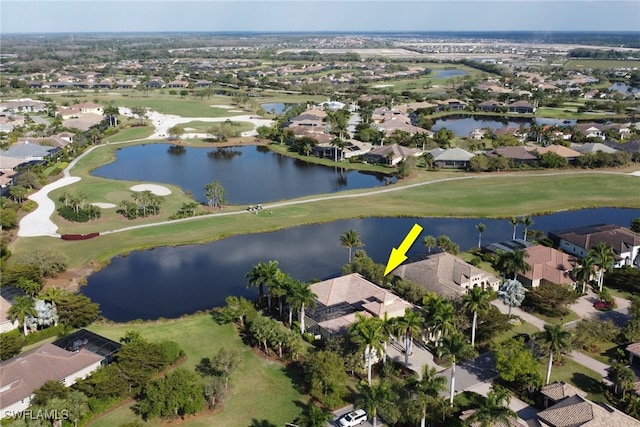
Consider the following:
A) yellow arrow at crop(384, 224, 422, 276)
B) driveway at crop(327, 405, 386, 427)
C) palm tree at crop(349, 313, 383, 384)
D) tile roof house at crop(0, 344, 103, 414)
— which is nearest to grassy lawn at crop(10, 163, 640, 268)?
yellow arrow at crop(384, 224, 422, 276)

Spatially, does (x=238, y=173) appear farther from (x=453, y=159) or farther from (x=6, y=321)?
(x=6, y=321)

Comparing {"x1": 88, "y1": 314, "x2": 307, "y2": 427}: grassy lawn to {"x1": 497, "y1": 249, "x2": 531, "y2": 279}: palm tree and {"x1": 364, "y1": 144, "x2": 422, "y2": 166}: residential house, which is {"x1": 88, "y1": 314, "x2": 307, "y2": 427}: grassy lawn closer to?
{"x1": 497, "y1": 249, "x2": 531, "y2": 279}: palm tree

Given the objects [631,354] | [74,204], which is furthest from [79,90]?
[631,354]

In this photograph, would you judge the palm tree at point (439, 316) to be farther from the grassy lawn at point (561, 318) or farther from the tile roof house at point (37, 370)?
the tile roof house at point (37, 370)

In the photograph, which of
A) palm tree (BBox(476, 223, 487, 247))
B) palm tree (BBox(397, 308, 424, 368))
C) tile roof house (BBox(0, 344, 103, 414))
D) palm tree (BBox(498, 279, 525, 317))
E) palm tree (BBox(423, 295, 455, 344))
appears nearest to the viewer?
tile roof house (BBox(0, 344, 103, 414))

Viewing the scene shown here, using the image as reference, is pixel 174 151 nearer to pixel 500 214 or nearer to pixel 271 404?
pixel 500 214

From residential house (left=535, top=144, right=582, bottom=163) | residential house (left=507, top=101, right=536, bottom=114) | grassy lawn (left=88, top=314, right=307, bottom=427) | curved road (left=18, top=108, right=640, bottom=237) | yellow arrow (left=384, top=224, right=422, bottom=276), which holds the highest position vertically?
residential house (left=507, top=101, right=536, bottom=114)

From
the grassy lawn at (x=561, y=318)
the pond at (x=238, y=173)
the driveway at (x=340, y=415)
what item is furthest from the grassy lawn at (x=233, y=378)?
the pond at (x=238, y=173)
